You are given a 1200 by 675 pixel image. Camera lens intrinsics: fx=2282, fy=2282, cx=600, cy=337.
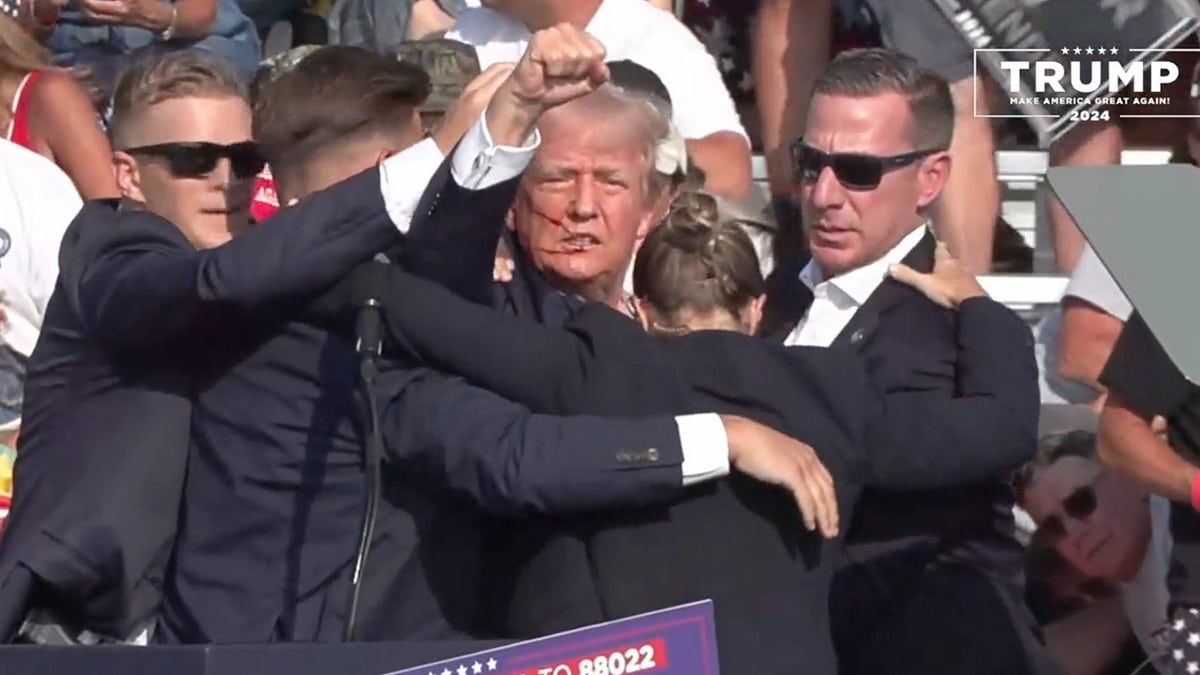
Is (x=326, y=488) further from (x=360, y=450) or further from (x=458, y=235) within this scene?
(x=458, y=235)

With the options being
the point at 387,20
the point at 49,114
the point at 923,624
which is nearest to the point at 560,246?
the point at 923,624

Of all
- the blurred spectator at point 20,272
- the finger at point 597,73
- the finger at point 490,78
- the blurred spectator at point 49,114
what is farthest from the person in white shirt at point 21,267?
the finger at point 597,73

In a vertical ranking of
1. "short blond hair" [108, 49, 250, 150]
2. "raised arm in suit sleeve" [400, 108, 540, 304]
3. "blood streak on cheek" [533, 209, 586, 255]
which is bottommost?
"blood streak on cheek" [533, 209, 586, 255]

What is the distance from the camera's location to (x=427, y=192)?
298 centimetres

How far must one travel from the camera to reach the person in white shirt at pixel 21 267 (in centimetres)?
453

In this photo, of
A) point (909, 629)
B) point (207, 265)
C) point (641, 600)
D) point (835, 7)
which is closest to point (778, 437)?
point (641, 600)

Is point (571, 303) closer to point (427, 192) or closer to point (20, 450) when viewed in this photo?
point (427, 192)

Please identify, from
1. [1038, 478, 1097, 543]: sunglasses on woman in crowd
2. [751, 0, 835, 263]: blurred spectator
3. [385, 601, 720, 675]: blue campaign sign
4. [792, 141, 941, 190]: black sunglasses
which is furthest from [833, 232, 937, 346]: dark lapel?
[751, 0, 835, 263]: blurred spectator

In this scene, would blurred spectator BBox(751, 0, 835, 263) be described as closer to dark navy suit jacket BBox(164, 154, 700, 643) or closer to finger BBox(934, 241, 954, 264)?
finger BBox(934, 241, 954, 264)

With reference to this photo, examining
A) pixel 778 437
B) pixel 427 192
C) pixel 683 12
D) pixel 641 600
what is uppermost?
pixel 427 192

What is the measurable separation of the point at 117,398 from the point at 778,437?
39.2 inches

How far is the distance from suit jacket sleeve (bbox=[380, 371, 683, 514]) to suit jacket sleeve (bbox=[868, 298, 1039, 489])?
1.23 ft

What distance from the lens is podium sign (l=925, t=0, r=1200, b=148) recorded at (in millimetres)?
5121

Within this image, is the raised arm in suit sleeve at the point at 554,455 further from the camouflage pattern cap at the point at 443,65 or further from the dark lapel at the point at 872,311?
the camouflage pattern cap at the point at 443,65
